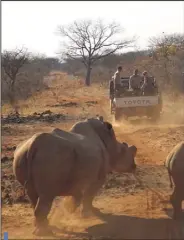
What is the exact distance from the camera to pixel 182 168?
631 cm

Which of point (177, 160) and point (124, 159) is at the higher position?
point (177, 160)

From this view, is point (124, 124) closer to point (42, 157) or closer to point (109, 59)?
point (42, 157)

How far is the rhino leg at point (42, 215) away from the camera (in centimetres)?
560

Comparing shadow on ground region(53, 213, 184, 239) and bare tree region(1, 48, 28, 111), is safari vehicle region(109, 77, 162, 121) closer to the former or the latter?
shadow on ground region(53, 213, 184, 239)

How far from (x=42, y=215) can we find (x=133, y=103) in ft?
35.1

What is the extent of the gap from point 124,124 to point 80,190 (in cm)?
1013

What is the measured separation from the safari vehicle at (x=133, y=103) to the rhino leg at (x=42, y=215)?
34.3 ft

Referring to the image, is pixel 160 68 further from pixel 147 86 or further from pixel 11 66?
pixel 147 86

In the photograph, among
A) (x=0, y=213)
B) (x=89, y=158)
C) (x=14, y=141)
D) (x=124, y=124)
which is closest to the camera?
(x=89, y=158)

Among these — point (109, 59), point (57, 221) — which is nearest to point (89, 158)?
point (57, 221)

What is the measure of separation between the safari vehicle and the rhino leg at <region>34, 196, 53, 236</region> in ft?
34.3

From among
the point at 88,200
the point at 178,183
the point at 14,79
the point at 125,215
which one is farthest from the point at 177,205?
the point at 14,79

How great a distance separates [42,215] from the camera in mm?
5664

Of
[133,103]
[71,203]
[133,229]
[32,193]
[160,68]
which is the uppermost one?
[160,68]
